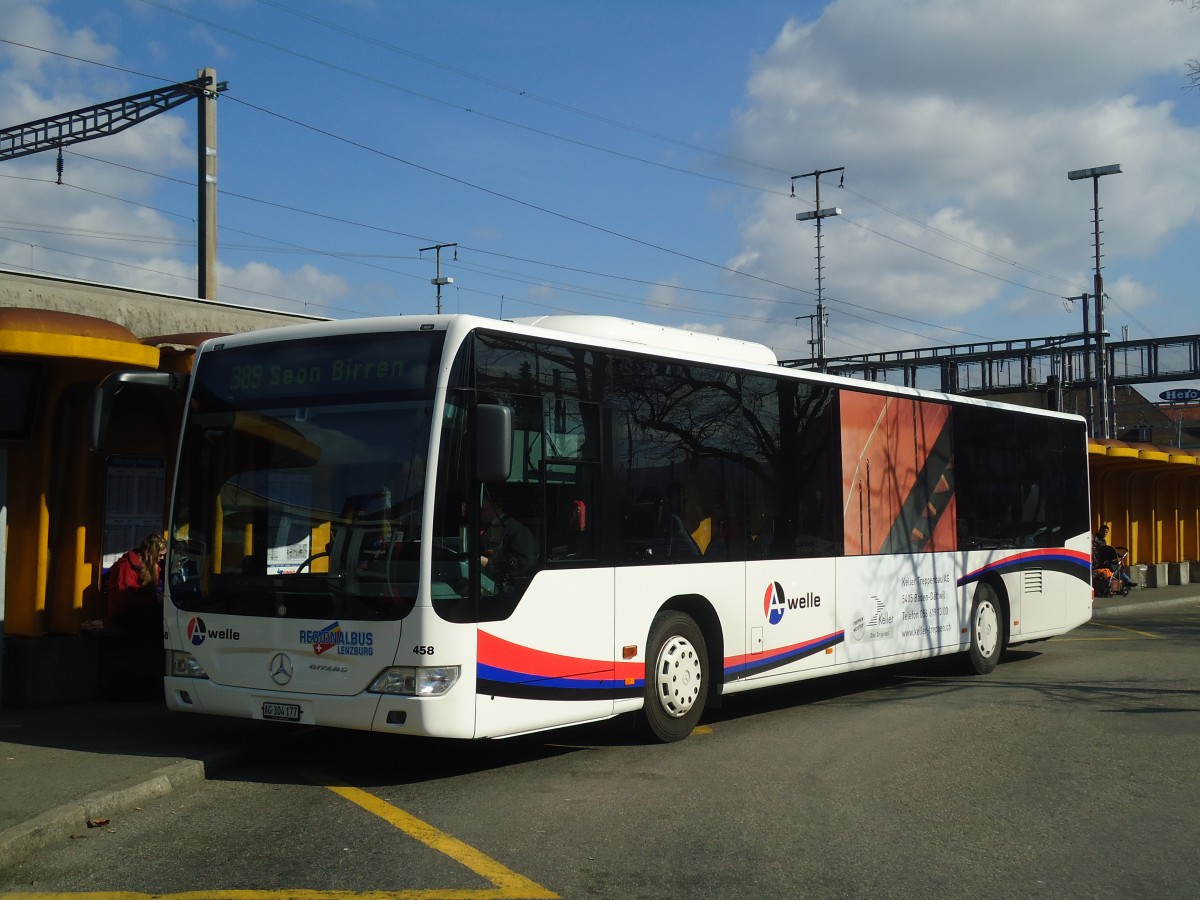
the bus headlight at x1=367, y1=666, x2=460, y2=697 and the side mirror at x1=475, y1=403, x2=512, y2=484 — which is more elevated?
the side mirror at x1=475, y1=403, x2=512, y2=484

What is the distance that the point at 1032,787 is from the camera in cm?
811

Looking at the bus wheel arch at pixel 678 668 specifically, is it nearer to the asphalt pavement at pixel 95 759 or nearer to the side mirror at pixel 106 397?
the asphalt pavement at pixel 95 759

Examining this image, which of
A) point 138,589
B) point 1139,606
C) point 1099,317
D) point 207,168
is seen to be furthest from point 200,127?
point 1099,317

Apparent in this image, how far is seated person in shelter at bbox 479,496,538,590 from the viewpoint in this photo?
8.10 meters

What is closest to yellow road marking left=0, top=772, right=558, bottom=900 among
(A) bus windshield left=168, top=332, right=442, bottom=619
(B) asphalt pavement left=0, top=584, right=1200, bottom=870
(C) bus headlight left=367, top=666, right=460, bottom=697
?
(B) asphalt pavement left=0, top=584, right=1200, bottom=870

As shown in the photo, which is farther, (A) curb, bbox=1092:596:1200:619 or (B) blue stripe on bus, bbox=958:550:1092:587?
(A) curb, bbox=1092:596:1200:619

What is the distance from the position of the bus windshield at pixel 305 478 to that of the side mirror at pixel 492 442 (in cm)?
39

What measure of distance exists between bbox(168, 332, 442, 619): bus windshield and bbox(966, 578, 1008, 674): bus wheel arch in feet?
27.1

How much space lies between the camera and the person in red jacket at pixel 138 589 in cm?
1133

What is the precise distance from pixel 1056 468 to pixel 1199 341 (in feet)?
131

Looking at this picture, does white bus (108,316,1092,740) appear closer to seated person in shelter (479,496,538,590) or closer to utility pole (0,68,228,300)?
seated person in shelter (479,496,538,590)

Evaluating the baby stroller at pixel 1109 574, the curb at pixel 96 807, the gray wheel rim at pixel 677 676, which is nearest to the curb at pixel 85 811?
the curb at pixel 96 807

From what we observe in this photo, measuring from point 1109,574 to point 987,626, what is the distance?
15684 mm

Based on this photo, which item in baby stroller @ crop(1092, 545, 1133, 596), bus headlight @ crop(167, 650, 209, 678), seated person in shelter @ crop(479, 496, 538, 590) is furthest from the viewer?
baby stroller @ crop(1092, 545, 1133, 596)
